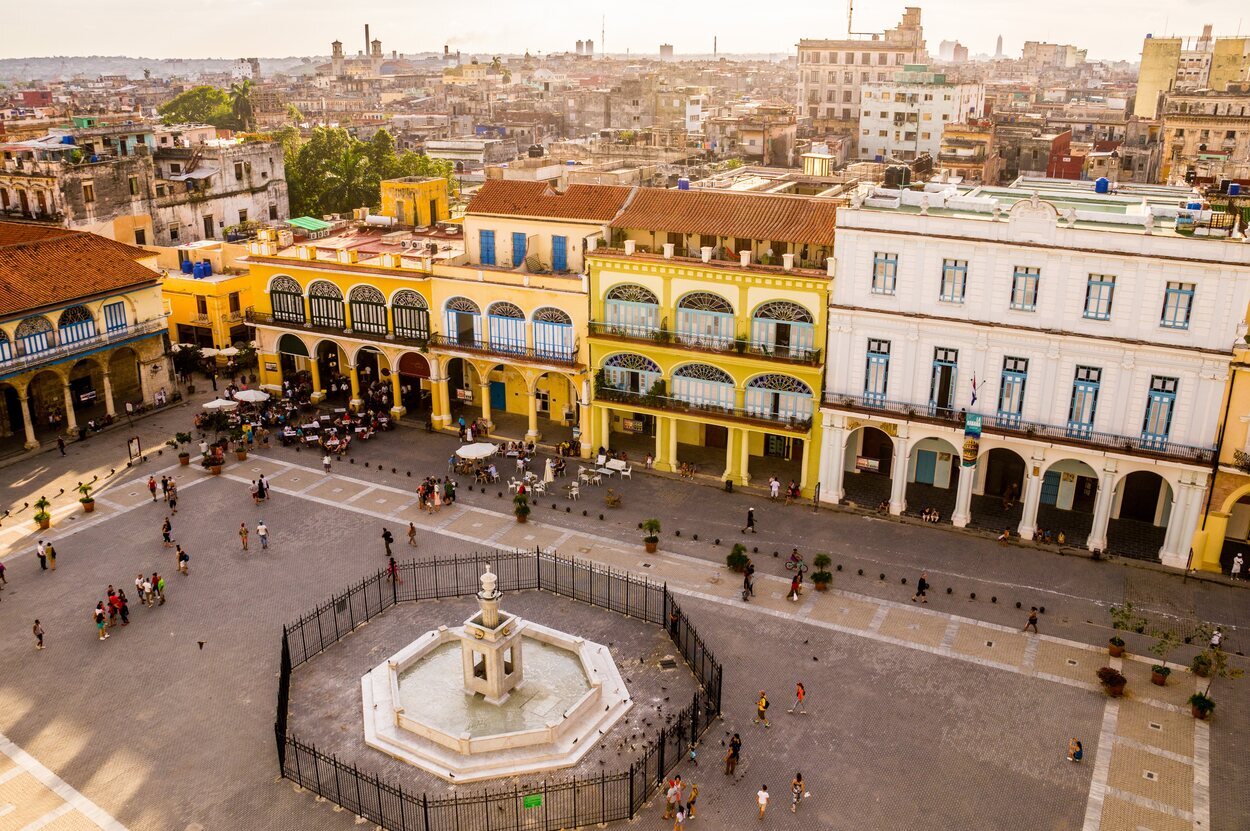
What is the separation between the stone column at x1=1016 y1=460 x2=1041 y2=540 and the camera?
157ft

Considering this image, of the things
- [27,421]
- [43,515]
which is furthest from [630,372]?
[27,421]

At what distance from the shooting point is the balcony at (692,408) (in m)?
51.8

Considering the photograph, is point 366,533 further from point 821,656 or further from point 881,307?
point 881,307

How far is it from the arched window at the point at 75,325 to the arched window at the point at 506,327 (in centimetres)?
2354

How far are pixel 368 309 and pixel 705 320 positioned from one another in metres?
21.8

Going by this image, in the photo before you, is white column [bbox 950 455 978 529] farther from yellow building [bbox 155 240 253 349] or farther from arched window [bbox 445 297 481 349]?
yellow building [bbox 155 240 253 349]

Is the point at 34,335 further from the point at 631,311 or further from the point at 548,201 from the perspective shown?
the point at 631,311

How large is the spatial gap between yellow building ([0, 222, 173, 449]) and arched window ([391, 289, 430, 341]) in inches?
607

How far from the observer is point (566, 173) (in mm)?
71312

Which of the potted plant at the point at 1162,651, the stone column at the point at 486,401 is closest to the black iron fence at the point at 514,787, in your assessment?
the potted plant at the point at 1162,651

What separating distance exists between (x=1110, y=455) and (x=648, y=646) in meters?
22.6

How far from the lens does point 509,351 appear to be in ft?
192

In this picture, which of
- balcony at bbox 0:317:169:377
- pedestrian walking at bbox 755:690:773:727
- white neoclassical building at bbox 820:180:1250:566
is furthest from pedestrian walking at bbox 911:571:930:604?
balcony at bbox 0:317:169:377

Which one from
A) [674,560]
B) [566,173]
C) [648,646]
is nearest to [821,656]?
[648,646]
